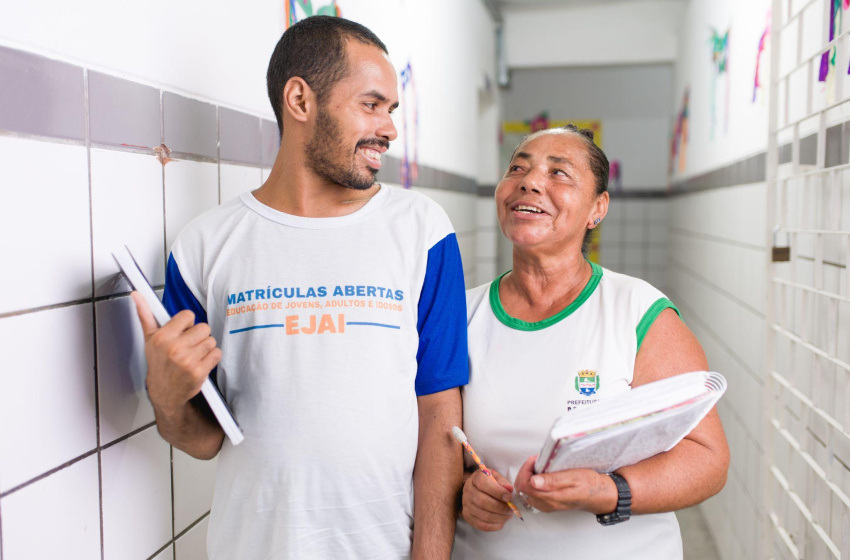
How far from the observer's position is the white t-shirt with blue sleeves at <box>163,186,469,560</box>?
41.1 inches

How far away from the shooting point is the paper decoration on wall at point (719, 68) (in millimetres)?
3271

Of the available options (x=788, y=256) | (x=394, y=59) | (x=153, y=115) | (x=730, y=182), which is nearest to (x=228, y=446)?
(x=153, y=115)

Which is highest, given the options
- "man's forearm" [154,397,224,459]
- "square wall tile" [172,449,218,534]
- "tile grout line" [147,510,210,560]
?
"man's forearm" [154,397,224,459]

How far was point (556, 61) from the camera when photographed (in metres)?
5.51

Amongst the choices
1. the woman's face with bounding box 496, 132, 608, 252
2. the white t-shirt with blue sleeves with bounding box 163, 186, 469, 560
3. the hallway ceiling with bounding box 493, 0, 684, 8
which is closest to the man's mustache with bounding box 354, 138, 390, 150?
the white t-shirt with blue sleeves with bounding box 163, 186, 469, 560

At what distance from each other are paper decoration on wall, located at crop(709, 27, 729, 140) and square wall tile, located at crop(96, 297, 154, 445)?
295 centimetres

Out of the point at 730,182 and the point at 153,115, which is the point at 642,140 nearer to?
the point at 730,182

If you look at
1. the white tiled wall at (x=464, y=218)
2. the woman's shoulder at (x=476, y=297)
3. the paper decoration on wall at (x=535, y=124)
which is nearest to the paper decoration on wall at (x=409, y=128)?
the white tiled wall at (x=464, y=218)

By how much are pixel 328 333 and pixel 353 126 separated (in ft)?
1.12

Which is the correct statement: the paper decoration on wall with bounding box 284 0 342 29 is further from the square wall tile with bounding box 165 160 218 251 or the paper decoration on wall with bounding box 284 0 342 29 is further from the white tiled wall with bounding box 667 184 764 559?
the white tiled wall with bounding box 667 184 764 559

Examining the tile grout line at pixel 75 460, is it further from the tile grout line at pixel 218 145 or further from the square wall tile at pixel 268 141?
the square wall tile at pixel 268 141

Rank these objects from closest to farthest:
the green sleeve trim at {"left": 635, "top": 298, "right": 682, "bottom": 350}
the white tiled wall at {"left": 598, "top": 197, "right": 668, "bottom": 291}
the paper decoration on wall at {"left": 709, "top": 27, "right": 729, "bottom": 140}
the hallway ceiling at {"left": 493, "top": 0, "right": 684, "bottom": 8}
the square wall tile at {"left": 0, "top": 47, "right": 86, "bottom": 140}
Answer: the square wall tile at {"left": 0, "top": 47, "right": 86, "bottom": 140}
the green sleeve trim at {"left": 635, "top": 298, "right": 682, "bottom": 350}
the paper decoration on wall at {"left": 709, "top": 27, "right": 729, "bottom": 140}
the hallway ceiling at {"left": 493, "top": 0, "right": 684, "bottom": 8}
the white tiled wall at {"left": 598, "top": 197, "right": 668, "bottom": 291}

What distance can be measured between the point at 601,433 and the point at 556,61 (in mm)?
5097

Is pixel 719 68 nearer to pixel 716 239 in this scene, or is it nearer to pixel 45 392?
pixel 716 239
